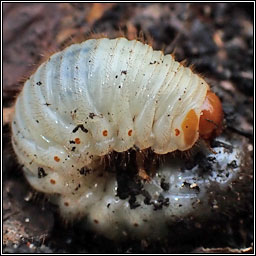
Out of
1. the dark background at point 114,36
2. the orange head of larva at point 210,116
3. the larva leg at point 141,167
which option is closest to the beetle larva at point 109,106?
the orange head of larva at point 210,116

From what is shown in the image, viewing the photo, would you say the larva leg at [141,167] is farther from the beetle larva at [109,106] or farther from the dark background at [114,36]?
the dark background at [114,36]

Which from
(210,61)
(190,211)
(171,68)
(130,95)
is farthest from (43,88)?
(210,61)

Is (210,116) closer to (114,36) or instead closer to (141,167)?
(141,167)

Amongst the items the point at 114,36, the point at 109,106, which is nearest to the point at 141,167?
the point at 109,106

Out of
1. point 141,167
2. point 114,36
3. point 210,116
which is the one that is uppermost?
point 114,36

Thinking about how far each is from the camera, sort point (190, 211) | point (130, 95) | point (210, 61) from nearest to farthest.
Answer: point (130, 95), point (190, 211), point (210, 61)

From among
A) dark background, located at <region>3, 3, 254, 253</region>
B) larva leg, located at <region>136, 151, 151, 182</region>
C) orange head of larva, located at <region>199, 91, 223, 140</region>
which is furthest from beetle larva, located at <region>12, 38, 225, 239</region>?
dark background, located at <region>3, 3, 254, 253</region>

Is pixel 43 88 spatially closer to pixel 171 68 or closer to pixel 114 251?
pixel 171 68
